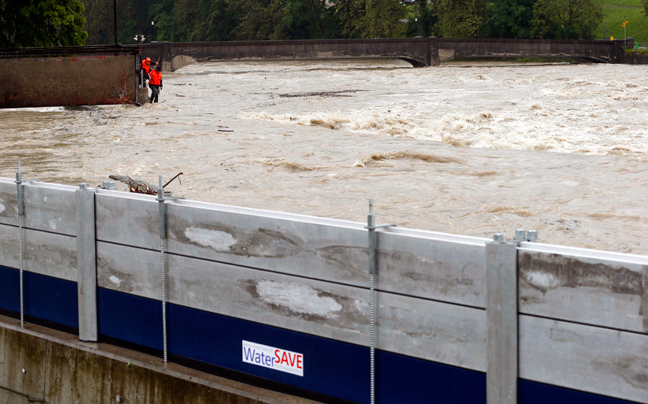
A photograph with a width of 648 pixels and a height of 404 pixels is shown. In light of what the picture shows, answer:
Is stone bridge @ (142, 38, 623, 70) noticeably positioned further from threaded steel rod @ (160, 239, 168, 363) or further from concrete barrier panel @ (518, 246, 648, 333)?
concrete barrier panel @ (518, 246, 648, 333)

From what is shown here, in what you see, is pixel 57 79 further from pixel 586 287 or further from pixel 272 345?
pixel 586 287

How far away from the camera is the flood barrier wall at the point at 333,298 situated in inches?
173

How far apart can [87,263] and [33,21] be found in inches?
1203

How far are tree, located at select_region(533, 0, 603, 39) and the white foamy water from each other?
42.0m

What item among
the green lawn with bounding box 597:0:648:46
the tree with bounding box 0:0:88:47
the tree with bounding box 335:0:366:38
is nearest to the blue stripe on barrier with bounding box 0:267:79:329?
the tree with bounding box 0:0:88:47

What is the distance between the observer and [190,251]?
5977 millimetres

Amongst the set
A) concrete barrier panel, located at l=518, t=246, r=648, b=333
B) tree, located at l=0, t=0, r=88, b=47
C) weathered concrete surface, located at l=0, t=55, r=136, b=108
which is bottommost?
concrete barrier panel, located at l=518, t=246, r=648, b=333

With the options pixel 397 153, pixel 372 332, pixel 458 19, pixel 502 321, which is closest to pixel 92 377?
pixel 372 332

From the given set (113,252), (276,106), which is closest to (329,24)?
(276,106)

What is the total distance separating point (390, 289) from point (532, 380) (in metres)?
0.97

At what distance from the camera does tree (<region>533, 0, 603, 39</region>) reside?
7731 centimetres

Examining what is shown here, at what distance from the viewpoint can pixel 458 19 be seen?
81.3 meters

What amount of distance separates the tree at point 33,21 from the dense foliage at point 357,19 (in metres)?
32.8

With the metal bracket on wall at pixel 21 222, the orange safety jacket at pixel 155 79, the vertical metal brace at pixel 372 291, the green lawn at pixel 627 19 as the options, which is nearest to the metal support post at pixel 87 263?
the metal bracket on wall at pixel 21 222
